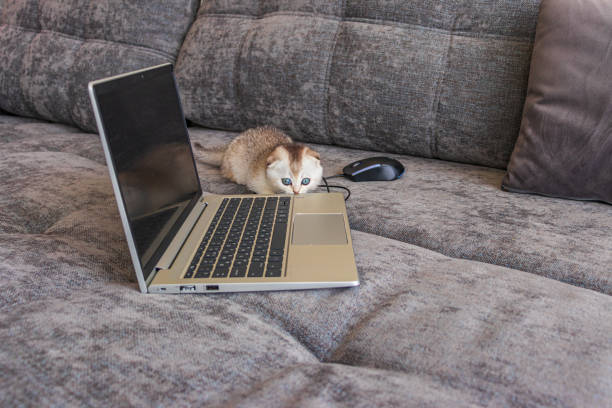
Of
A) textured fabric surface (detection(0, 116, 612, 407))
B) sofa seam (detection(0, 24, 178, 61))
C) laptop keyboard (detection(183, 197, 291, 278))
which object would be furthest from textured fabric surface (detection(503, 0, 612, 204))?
sofa seam (detection(0, 24, 178, 61))

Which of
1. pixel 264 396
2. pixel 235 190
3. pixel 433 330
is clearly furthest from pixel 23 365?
pixel 235 190

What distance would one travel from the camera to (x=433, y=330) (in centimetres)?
63

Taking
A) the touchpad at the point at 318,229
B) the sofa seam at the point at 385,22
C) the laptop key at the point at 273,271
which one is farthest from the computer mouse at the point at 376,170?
the laptop key at the point at 273,271

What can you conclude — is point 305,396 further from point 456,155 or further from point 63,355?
point 456,155

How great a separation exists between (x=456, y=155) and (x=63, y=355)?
1178 mm

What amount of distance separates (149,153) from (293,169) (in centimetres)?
49

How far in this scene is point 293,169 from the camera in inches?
48.1

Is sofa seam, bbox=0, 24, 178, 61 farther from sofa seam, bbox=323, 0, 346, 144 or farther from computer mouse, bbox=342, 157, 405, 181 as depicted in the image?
computer mouse, bbox=342, 157, 405, 181

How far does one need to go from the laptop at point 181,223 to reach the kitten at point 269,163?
8.9 inches

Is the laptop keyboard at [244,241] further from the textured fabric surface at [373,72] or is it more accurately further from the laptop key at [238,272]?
the textured fabric surface at [373,72]

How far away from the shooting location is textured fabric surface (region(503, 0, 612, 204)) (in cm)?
102

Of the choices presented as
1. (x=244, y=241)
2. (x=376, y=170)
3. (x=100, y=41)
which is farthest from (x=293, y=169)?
(x=100, y=41)

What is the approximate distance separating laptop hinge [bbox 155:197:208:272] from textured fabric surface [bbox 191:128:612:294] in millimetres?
278

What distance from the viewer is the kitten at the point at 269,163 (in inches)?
48.6
